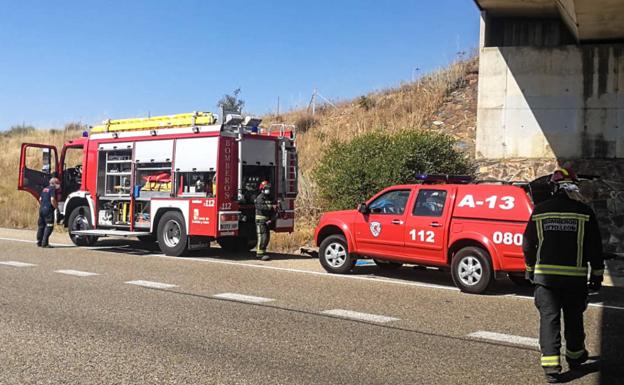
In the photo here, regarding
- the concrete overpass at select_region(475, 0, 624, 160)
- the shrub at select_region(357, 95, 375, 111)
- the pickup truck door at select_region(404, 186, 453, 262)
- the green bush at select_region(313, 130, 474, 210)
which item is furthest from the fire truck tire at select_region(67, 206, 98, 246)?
the shrub at select_region(357, 95, 375, 111)

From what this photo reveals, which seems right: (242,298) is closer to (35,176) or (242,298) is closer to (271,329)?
(271,329)

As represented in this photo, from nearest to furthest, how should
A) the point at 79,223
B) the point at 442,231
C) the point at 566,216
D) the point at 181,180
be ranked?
the point at 566,216 → the point at 442,231 → the point at 181,180 → the point at 79,223

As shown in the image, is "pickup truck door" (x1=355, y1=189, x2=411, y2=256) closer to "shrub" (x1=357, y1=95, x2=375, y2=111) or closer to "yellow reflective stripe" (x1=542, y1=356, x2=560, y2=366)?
"yellow reflective stripe" (x1=542, y1=356, x2=560, y2=366)

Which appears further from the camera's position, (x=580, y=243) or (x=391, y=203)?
(x=391, y=203)

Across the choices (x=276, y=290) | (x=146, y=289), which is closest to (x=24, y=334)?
(x=146, y=289)

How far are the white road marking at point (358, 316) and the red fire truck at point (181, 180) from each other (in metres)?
5.83

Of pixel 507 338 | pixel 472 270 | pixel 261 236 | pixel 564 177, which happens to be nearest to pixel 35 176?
pixel 261 236

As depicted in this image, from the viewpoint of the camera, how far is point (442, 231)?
1046 centimetres

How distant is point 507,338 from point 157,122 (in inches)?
420

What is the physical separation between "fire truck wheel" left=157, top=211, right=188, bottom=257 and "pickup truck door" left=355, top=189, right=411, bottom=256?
454 centimetres

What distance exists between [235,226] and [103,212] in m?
4.06

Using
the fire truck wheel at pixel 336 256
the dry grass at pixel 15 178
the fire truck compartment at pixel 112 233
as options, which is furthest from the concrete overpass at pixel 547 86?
the dry grass at pixel 15 178

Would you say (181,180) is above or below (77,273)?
above

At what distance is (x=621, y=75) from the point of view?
16516 mm
